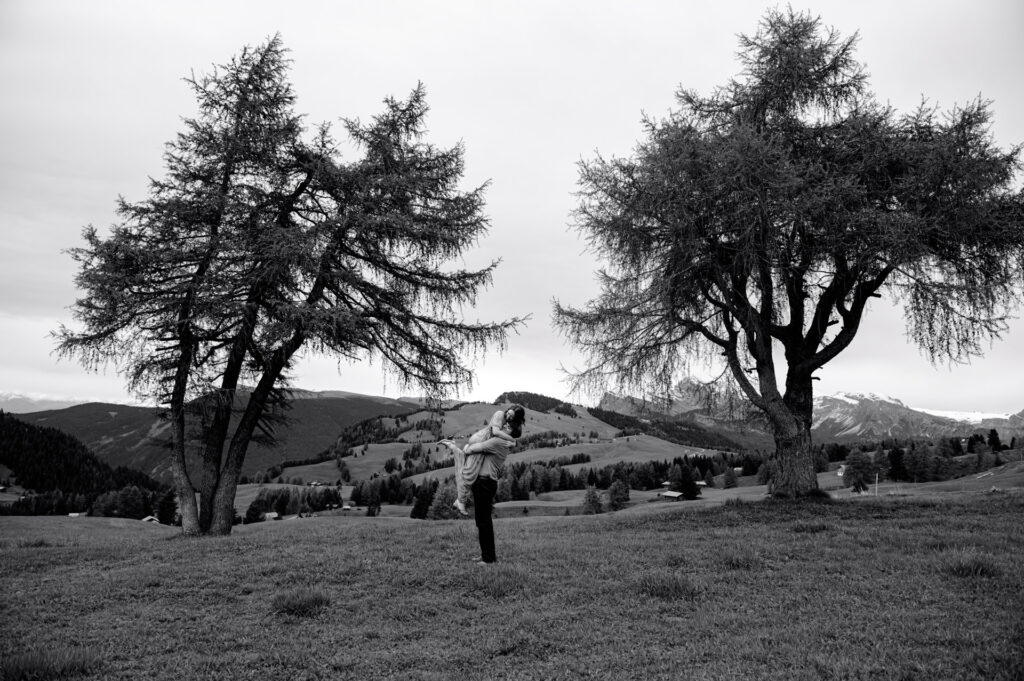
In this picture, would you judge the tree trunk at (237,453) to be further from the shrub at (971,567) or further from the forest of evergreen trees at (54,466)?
the forest of evergreen trees at (54,466)

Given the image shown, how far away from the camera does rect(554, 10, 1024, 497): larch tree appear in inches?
618

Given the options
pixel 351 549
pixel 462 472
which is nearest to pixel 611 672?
pixel 462 472

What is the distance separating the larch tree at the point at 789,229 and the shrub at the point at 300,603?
499 inches

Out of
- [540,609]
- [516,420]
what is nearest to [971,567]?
[540,609]

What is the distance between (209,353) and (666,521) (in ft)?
49.0

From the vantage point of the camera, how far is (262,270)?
667 inches

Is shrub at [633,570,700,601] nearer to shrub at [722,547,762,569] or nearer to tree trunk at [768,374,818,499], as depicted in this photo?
shrub at [722,547,762,569]

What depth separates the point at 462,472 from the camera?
404 inches

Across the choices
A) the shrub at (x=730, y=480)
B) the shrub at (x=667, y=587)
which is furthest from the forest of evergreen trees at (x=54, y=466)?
the shrub at (x=667, y=587)

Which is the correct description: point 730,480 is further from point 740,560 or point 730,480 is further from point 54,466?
point 54,466

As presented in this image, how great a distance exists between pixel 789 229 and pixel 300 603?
16049mm

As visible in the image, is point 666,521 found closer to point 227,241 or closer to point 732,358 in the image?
point 732,358

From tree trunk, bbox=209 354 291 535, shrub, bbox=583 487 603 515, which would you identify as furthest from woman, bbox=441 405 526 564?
shrub, bbox=583 487 603 515

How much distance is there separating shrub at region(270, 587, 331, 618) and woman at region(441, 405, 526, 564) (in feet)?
8.90
